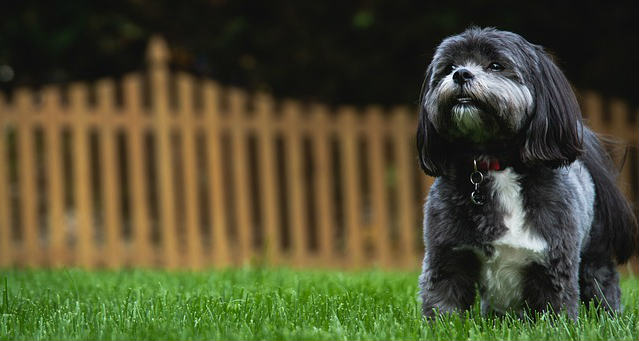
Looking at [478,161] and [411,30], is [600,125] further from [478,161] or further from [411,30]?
[478,161]

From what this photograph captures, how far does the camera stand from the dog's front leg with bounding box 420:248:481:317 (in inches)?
131

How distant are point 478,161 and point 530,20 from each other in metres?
6.64

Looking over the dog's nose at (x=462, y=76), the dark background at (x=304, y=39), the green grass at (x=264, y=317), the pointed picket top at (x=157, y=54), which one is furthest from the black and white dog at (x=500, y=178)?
the dark background at (x=304, y=39)

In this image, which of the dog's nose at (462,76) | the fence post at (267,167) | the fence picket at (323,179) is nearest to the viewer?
the dog's nose at (462,76)

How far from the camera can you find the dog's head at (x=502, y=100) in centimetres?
316

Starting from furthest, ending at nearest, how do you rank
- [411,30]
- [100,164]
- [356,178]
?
[411,30], [356,178], [100,164]

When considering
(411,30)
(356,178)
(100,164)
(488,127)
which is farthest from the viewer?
(411,30)

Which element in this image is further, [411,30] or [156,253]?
[411,30]

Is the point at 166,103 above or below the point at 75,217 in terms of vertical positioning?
above

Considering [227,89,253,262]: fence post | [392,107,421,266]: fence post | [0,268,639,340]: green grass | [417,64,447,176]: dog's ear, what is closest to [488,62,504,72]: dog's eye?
[417,64,447,176]: dog's ear

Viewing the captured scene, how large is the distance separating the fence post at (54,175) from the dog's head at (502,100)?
16.4 ft

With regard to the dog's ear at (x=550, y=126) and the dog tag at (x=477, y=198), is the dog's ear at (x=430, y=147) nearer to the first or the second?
the dog tag at (x=477, y=198)

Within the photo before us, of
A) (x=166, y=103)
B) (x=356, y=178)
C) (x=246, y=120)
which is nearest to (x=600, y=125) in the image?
(x=356, y=178)

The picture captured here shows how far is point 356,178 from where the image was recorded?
8.23 m
